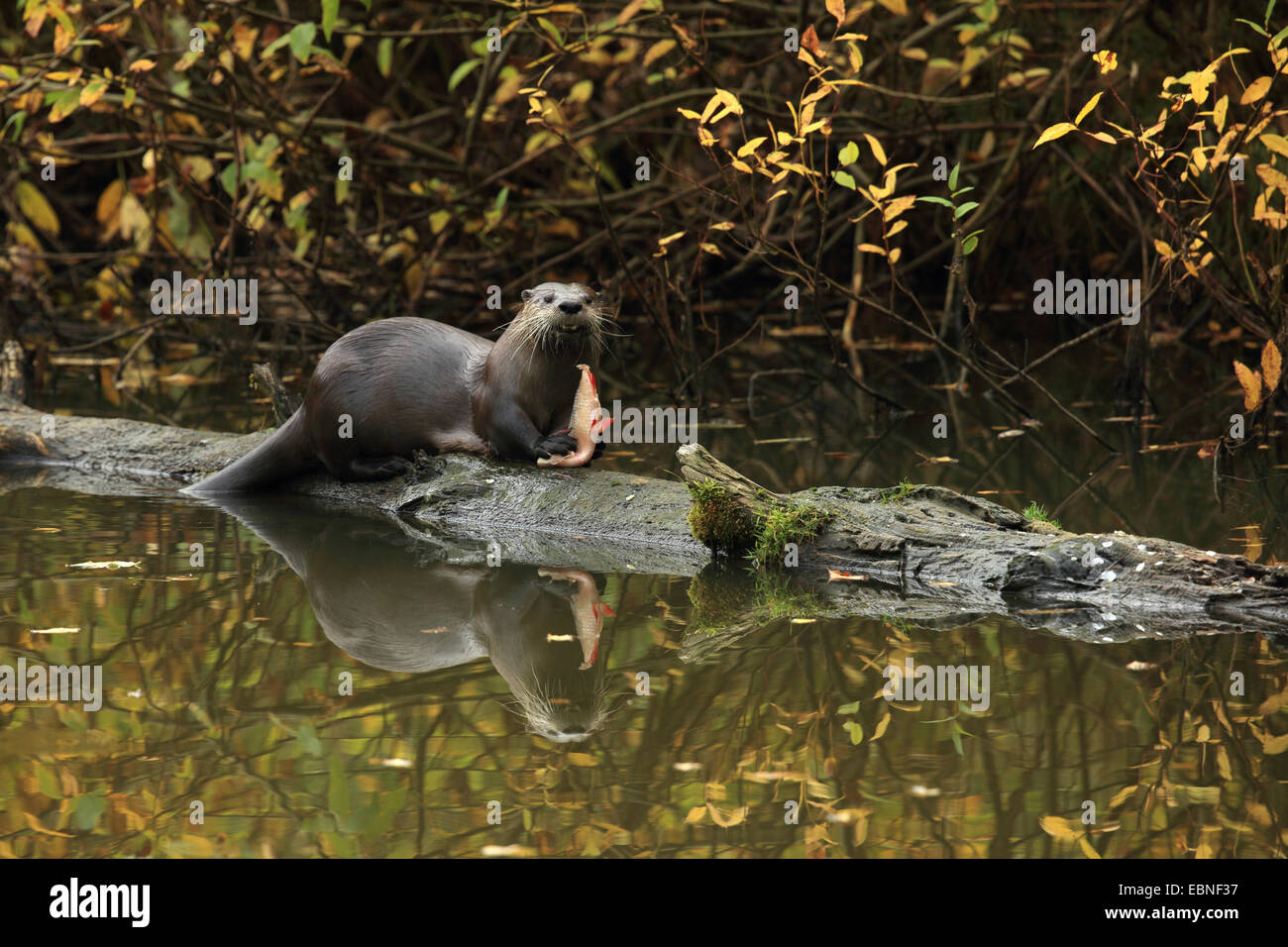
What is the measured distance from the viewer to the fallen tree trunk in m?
4.00

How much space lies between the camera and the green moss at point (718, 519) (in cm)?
461

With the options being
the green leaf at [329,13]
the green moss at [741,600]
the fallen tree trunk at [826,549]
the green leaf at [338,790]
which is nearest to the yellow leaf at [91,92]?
the green leaf at [329,13]

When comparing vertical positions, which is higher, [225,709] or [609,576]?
[609,576]

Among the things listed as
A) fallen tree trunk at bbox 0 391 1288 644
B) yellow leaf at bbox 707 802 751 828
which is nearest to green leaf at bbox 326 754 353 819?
yellow leaf at bbox 707 802 751 828

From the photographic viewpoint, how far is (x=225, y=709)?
3488 mm

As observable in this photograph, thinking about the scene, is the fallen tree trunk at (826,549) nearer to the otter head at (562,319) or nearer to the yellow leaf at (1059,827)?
the otter head at (562,319)

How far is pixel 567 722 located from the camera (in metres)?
3.41

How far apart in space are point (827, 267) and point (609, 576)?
7.01 metres

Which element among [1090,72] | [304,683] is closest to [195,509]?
[304,683]

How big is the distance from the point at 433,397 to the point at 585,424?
0.58 metres

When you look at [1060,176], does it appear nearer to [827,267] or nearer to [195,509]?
[827,267]

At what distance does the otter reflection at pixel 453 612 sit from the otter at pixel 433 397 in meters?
0.32

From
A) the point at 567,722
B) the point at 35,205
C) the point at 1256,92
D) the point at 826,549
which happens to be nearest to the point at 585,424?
the point at 826,549

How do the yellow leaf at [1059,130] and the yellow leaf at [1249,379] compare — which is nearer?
the yellow leaf at [1059,130]
